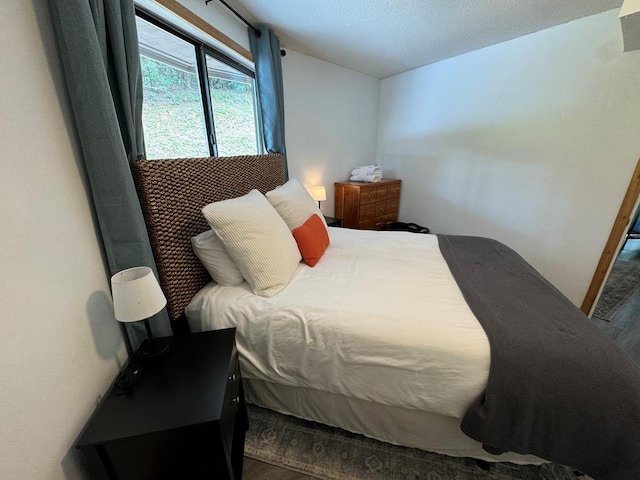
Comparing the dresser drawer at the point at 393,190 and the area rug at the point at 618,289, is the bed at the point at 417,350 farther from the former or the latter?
the dresser drawer at the point at 393,190

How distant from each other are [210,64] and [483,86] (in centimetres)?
260

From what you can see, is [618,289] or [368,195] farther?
[368,195]

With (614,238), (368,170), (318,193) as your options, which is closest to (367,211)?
(368,170)

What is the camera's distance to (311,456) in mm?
1112

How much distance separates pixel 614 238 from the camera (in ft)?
6.27

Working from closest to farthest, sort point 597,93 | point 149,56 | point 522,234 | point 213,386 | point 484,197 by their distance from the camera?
point 213,386, point 149,56, point 597,93, point 522,234, point 484,197

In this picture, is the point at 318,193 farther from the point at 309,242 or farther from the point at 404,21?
the point at 404,21

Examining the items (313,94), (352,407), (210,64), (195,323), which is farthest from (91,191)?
(313,94)

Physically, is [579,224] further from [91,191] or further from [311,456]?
[91,191]

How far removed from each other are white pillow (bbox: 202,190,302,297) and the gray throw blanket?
93 centimetres

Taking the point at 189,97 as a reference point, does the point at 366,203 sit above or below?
below

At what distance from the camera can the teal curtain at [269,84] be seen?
2.05m

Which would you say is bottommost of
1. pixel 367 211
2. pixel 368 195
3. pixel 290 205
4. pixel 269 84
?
pixel 367 211

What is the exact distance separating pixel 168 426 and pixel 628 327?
3191 mm
